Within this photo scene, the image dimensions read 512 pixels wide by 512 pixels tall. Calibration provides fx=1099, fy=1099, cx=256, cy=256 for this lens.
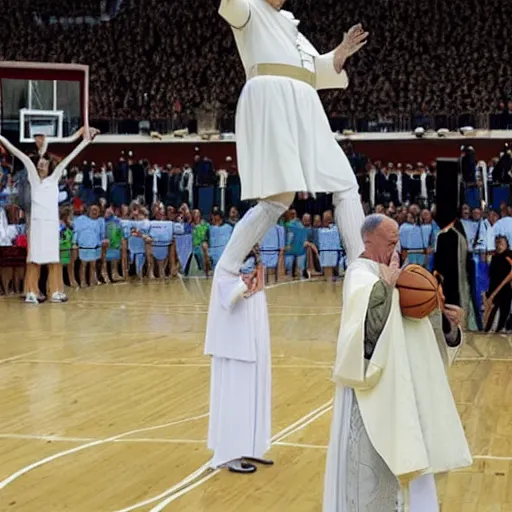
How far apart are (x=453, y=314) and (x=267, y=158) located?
5.00 feet

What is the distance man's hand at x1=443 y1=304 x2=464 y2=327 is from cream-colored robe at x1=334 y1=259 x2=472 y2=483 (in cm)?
16

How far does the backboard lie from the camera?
58.4 feet

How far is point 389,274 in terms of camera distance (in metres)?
4.24

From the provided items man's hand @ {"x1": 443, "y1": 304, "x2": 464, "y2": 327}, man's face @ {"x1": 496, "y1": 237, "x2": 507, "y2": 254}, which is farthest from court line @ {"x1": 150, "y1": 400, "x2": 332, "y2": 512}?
man's face @ {"x1": 496, "y1": 237, "x2": 507, "y2": 254}

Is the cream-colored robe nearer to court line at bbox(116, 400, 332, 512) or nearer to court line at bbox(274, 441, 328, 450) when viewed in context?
court line at bbox(116, 400, 332, 512)

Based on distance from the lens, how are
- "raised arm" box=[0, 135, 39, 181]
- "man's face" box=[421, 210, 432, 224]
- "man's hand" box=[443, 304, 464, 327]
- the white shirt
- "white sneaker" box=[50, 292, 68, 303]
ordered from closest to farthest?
"man's hand" box=[443, 304, 464, 327]
the white shirt
"raised arm" box=[0, 135, 39, 181]
"white sneaker" box=[50, 292, 68, 303]
"man's face" box=[421, 210, 432, 224]

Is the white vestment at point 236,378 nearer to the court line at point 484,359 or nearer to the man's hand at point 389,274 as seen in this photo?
the man's hand at point 389,274

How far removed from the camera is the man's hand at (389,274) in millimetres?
4215

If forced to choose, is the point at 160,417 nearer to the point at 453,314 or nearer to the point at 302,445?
the point at 302,445

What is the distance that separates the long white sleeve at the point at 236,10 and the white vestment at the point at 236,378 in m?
1.34

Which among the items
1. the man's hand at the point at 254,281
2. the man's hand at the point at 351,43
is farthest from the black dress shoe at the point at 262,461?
the man's hand at the point at 351,43

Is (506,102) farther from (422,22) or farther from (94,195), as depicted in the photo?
(94,195)

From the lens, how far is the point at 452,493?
5.46 m

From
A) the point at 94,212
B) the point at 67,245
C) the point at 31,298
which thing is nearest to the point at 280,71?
the point at 31,298
